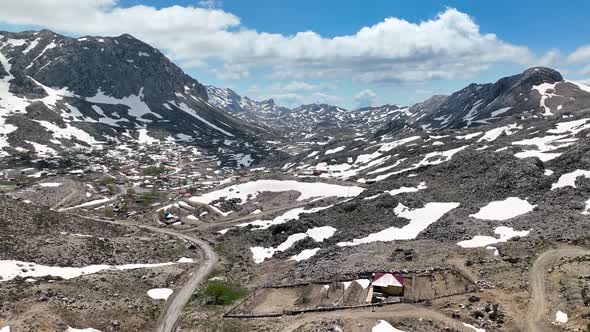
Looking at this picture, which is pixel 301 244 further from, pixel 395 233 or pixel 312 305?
pixel 312 305

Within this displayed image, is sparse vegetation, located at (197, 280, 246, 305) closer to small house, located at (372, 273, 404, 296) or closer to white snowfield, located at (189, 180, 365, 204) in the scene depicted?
small house, located at (372, 273, 404, 296)

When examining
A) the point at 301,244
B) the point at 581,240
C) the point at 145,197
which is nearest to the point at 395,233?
the point at 301,244

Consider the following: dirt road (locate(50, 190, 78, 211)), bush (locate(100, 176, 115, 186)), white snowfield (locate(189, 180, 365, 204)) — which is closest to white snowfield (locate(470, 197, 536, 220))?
white snowfield (locate(189, 180, 365, 204))

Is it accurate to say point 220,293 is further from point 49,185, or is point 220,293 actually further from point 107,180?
point 107,180

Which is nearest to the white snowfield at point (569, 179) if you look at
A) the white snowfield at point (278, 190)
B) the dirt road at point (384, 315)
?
the dirt road at point (384, 315)

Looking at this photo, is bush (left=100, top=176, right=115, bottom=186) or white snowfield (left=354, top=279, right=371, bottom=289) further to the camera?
bush (left=100, top=176, right=115, bottom=186)

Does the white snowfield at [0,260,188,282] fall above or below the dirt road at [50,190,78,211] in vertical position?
above
